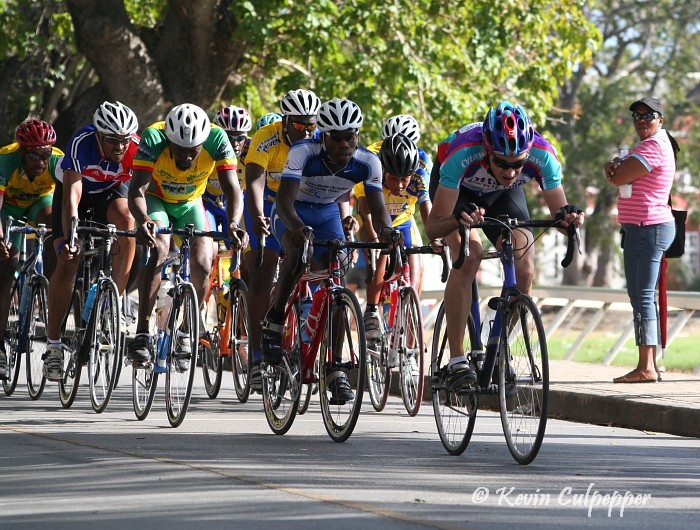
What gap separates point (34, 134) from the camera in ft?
36.9

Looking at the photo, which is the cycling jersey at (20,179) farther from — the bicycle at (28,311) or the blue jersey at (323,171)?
the blue jersey at (323,171)

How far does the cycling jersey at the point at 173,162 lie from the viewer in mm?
10008

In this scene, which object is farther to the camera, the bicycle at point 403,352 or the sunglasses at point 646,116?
the sunglasses at point 646,116

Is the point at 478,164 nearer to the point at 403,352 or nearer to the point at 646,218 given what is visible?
the point at 403,352

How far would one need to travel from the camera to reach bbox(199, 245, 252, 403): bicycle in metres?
11.3

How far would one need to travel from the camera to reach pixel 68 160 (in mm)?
10570

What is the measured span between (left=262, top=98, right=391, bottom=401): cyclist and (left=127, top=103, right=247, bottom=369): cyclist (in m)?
0.53

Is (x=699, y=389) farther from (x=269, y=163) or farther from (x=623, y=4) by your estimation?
(x=623, y=4)

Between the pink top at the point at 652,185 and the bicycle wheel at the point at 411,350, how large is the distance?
223 centimetres

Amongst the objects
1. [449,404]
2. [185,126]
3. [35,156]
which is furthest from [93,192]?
[449,404]

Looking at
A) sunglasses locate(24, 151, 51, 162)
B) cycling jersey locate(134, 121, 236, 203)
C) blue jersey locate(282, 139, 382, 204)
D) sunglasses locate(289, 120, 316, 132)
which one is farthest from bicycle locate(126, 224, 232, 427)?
sunglasses locate(24, 151, 51, 162)

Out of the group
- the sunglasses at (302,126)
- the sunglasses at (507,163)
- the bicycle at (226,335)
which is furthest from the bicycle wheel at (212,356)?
the sunglasses at (507,163)

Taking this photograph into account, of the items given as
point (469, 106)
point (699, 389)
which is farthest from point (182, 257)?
point (469, 106)

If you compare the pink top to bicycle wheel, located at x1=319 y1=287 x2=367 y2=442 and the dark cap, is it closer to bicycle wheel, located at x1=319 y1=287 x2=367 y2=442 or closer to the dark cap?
the dark cap
